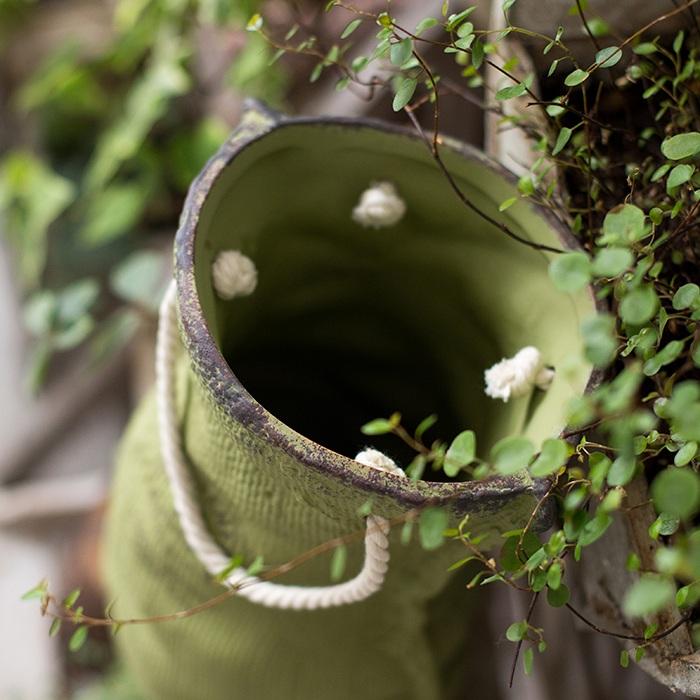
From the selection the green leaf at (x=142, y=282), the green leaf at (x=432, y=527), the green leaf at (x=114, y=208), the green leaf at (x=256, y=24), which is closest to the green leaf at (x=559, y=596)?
the green leaf at (x=432, y=527)

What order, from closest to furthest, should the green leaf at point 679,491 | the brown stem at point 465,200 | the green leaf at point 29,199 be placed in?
the green leaf at point 679,491 < the brown stem at point 465,200 < the green leaf at point 29,199

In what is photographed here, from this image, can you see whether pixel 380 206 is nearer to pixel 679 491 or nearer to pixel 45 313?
pixel 679 491

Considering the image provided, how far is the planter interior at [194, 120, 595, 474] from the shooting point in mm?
543

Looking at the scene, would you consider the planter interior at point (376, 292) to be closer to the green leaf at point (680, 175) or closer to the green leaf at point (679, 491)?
the green leaf at point (680, 175)

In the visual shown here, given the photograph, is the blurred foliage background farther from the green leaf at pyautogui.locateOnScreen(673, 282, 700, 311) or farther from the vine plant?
the green leaf at pyautogui.locateOnScreen(673, 282, 700, 311)

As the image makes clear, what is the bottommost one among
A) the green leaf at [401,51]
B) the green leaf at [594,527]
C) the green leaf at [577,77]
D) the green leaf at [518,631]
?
the green leaf at [518,631]

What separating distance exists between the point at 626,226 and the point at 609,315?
0.12 meters

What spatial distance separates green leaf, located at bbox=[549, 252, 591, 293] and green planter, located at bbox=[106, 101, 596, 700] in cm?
13

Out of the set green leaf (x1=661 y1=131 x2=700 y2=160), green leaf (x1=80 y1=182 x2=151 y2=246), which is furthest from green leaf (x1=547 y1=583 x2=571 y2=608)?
green leaf (x1=80 y1=182 x2=151 y2=246)

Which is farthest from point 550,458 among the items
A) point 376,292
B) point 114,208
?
point 114,208

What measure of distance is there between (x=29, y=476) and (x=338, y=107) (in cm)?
Result: 71

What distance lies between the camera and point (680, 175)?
1.40 feet

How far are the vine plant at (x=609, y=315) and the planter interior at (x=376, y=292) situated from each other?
31 millimetres

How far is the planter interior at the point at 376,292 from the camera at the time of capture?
0.54 m
